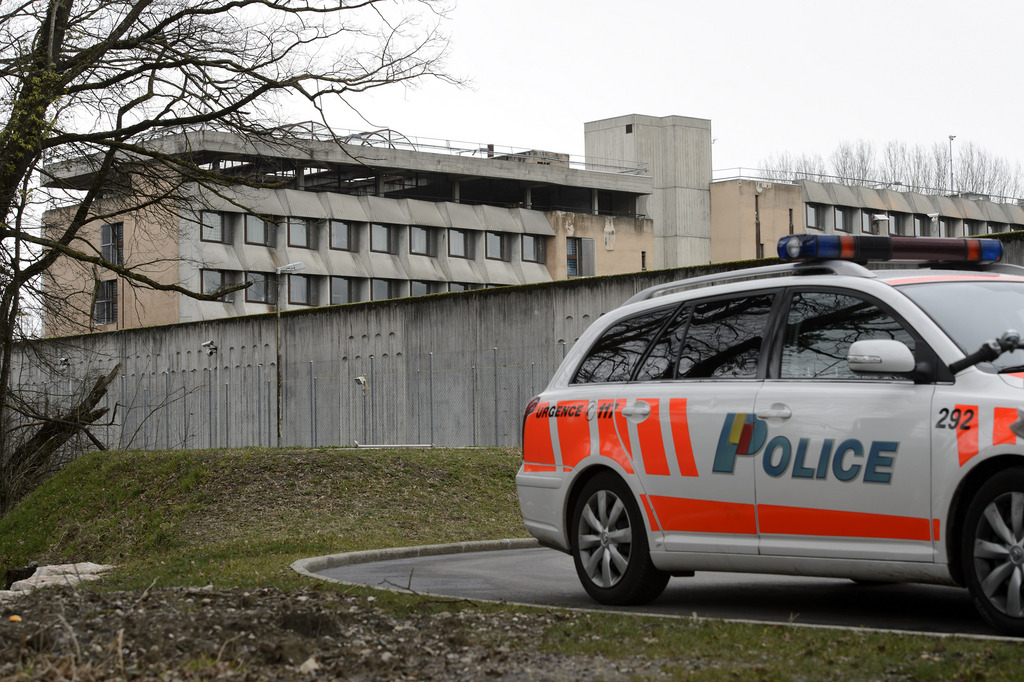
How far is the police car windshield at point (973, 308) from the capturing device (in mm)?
7008

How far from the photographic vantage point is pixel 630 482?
8328 millimetres

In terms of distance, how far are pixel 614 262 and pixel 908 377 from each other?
70.8 m

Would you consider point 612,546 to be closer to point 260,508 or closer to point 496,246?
point 260,508

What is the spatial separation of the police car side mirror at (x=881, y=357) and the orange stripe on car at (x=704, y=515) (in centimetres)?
118

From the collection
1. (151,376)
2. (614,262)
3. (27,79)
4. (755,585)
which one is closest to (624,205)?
(614,262)

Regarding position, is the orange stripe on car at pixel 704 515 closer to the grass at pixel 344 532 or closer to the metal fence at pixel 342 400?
the grass at pixel 344 532

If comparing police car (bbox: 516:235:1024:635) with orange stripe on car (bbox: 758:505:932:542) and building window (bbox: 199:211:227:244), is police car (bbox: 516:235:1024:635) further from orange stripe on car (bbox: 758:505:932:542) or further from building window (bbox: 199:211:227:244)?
building window (bbox: 199:211:227:244)

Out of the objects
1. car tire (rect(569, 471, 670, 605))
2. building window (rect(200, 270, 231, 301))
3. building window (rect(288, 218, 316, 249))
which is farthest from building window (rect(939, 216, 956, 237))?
car tire (rect(569, 471, 670, 605))

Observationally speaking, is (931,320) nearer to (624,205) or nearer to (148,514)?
(148,514)

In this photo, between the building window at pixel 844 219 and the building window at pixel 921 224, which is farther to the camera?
the building window at pixel 921 224

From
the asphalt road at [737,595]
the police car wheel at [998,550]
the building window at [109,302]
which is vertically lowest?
the asphalt road at [737,595]

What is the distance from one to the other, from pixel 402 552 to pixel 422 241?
57349mm

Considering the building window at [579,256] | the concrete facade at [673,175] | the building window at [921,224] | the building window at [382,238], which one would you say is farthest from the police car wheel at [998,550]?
the building window at [921,224]

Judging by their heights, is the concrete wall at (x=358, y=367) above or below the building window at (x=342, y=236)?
below
